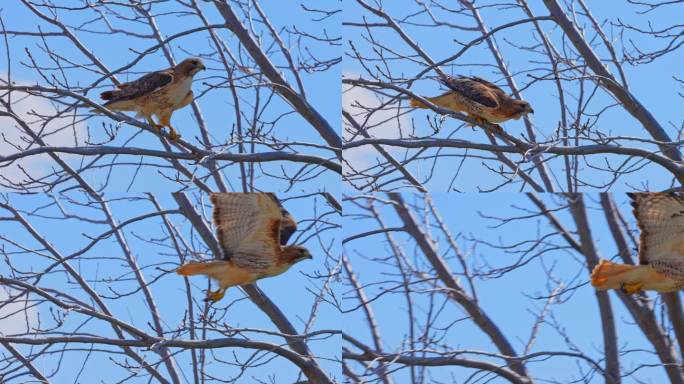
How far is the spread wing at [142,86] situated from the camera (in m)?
4.66

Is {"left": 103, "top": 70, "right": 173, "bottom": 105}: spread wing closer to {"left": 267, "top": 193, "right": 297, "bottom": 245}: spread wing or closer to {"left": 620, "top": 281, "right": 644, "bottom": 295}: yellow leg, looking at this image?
{"left": 267, "top": 193, "right": 297, "bottom": 245}: spread wing

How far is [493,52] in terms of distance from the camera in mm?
5797

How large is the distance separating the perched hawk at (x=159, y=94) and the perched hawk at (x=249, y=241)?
403 millimetres

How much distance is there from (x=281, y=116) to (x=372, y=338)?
102 cm

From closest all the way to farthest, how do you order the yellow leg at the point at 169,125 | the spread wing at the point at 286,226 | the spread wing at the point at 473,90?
1. the spread wing at the point at 286,226
2. the yellow leg at the point at 169,125
3. the spread wing at the point at 473,90

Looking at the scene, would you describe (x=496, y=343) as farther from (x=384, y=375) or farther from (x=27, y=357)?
(x=27, y=357)

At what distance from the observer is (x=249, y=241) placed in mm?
4613

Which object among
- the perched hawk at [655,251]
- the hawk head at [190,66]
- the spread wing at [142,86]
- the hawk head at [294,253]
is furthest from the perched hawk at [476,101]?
the spread wing at [142,86]

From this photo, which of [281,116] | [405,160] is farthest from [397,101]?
[281,116]

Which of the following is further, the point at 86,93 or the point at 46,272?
the point at 86,93

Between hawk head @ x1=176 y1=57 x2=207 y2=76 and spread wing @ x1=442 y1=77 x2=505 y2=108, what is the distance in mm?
943

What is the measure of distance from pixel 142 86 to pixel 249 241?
2.28 feet

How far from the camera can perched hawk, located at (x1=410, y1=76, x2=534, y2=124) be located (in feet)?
16.2

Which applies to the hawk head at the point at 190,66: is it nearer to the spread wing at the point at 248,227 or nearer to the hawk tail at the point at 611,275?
the spread wing at the point at 248,227
